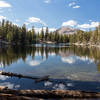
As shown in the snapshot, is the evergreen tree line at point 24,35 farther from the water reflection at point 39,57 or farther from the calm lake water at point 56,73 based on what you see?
the calm lake water at point 56,73

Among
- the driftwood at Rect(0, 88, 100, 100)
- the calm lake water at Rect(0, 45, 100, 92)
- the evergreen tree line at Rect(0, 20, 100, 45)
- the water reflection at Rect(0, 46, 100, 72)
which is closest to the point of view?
the driftwood at Rect(0, 88, 100, 100)

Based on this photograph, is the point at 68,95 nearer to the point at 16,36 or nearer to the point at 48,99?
the point at 48,99

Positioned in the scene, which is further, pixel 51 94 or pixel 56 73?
pixel 56 73

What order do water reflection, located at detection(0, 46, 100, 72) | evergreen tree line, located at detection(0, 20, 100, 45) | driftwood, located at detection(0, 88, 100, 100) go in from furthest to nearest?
1. evergreen tree line, located at detection(0, 20, 100, 45)
2. water reflection, located at detection(0, 46, 100, 72)
3. driftwood, located at detection(0, 88, 100, 100)

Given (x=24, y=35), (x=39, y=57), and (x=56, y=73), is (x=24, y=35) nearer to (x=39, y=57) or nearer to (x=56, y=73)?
(x=39, y=57)

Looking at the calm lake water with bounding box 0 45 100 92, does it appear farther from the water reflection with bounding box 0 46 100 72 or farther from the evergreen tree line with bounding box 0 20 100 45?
the evergreen tree line with bounding box 0 20 100 45

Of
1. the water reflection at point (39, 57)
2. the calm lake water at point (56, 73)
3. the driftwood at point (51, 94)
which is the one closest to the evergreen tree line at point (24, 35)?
the water reflection at point (39, 57)

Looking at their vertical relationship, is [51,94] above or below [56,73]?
above

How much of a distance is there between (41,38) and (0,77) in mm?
141306

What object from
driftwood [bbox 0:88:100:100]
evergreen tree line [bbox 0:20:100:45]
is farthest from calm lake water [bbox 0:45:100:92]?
evergreen tree line [bbox 0:20:100:45]

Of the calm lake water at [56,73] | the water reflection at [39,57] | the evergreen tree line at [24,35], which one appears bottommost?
the calm lake water at [56,73]

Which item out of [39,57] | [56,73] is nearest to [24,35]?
[39,57]

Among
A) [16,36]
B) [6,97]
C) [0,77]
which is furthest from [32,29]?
[6,97]

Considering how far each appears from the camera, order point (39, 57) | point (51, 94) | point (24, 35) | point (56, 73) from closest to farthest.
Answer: point (51, 94)
point (56, 73)
point (39, 57)
point (24, 35)
